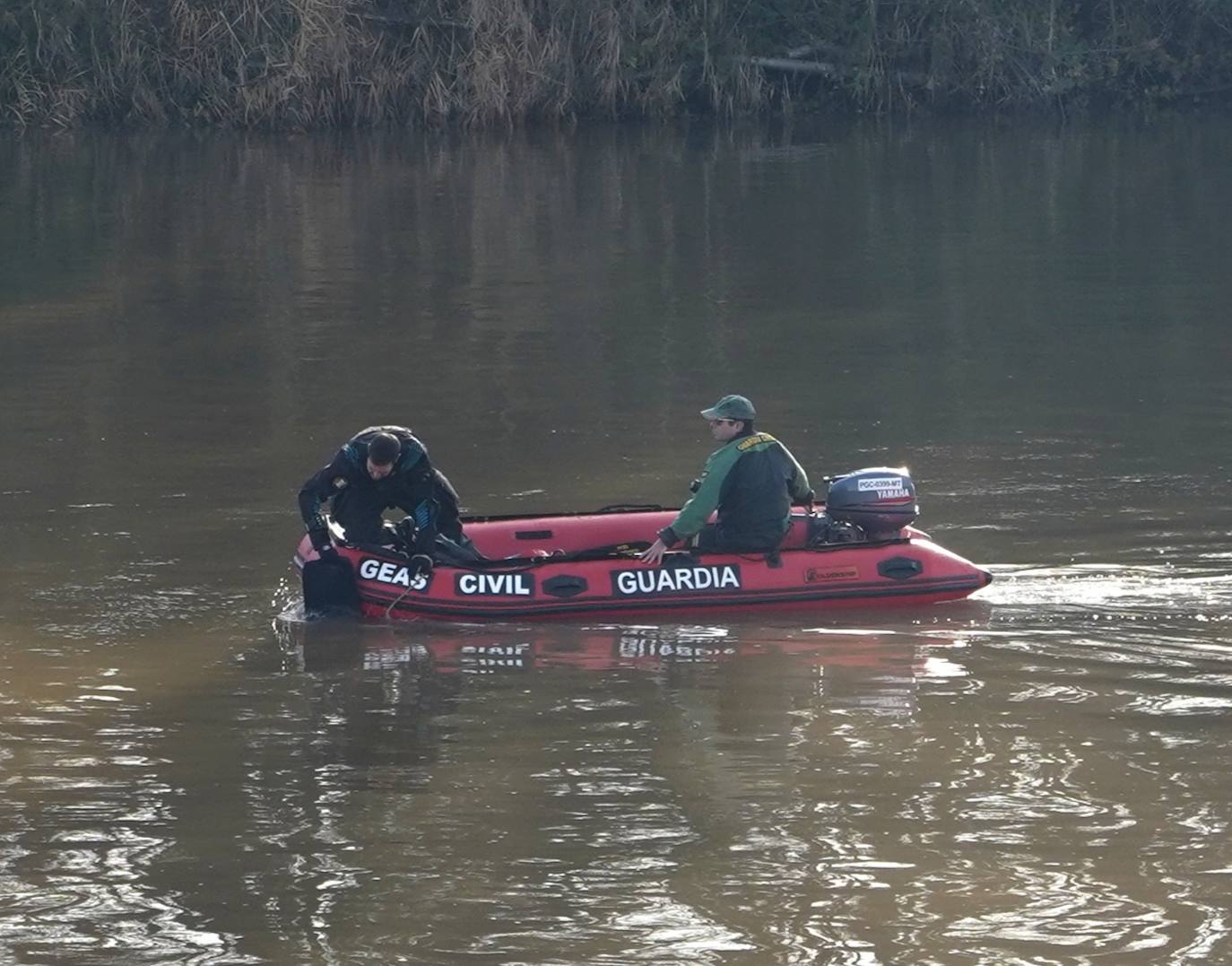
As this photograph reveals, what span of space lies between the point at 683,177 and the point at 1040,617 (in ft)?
59.9

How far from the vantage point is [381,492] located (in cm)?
1080

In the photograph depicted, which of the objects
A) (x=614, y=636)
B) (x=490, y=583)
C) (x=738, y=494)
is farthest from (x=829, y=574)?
(x=490, y=583)

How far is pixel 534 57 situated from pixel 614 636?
75.6 feet

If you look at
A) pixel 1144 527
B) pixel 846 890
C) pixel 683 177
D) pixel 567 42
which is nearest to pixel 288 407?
pixel 1144 527

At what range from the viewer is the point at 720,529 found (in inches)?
420

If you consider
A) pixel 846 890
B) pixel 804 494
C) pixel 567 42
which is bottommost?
pixel 846 890

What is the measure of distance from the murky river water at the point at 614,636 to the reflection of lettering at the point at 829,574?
20 centimetres

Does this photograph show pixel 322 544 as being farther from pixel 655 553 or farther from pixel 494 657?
pixel 655 553

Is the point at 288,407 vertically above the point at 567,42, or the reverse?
the point at 567,42

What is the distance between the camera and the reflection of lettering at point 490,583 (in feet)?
34.1

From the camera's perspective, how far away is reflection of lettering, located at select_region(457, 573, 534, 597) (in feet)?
34.1

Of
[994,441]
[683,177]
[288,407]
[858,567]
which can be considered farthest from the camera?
[683,177]

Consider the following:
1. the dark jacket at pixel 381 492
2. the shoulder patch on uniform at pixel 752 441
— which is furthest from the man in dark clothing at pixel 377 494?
the shoulder patch on uniform at pixel 752 441

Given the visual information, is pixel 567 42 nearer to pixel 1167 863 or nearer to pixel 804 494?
pixel 804 494
